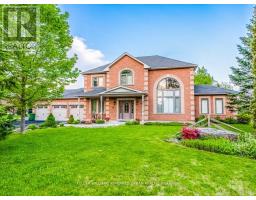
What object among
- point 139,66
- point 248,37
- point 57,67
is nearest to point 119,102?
point 139,66

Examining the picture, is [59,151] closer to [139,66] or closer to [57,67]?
[57,67]

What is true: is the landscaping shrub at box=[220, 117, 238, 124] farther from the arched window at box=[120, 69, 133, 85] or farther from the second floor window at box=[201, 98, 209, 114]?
the arched window at box=[120, 69, 133, 85]

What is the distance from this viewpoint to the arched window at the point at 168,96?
20.3 m

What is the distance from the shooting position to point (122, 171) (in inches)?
205

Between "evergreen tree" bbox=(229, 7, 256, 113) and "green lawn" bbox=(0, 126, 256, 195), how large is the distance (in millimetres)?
13015

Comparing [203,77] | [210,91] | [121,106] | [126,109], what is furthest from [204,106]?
[203,77]

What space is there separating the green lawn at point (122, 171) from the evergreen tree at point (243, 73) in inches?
512

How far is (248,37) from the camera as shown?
1784 centimetres

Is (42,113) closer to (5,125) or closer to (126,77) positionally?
(126,77)

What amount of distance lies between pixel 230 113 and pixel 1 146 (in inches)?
806

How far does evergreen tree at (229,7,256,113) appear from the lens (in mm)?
17656

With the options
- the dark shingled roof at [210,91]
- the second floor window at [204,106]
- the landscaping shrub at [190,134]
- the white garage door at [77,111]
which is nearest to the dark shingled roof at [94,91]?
the white garage door at [77,111]

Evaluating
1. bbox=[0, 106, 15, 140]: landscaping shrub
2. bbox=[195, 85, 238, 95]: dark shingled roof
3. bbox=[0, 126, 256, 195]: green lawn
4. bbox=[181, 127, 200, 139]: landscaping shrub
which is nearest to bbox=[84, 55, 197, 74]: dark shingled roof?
bbox=[195, 85, 238, 95]: dark shingled roof
